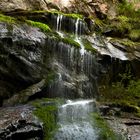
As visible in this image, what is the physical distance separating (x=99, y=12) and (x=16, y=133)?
1222 centimetres

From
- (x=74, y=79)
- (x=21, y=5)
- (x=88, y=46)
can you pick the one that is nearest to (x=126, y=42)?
→ (x=88, y=46)

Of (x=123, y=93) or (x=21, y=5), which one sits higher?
(x=21, y=5)

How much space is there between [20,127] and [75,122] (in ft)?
6.55

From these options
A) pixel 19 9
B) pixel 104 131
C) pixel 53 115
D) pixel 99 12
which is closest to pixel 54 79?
pixel 53 115

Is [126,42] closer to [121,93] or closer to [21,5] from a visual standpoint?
[121,93]

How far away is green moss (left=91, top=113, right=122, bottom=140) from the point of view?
11.1 meters

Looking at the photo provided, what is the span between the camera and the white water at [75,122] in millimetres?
11008

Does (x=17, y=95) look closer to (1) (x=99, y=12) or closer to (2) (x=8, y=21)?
(2) (x=8, y=21)

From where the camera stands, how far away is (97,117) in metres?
12.2

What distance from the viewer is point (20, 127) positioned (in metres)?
10.6

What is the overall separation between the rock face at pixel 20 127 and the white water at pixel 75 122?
67 cm

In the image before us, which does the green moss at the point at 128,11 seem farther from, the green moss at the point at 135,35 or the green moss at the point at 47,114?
the green moss at the point at 47,114

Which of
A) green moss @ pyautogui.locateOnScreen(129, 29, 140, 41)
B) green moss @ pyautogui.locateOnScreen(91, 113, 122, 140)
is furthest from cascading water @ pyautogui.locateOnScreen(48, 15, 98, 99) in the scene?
green moss @ pyautogui.locateOnScreen(129, 29, 140, 41)

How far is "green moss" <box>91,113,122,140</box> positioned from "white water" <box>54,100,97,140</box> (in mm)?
196
